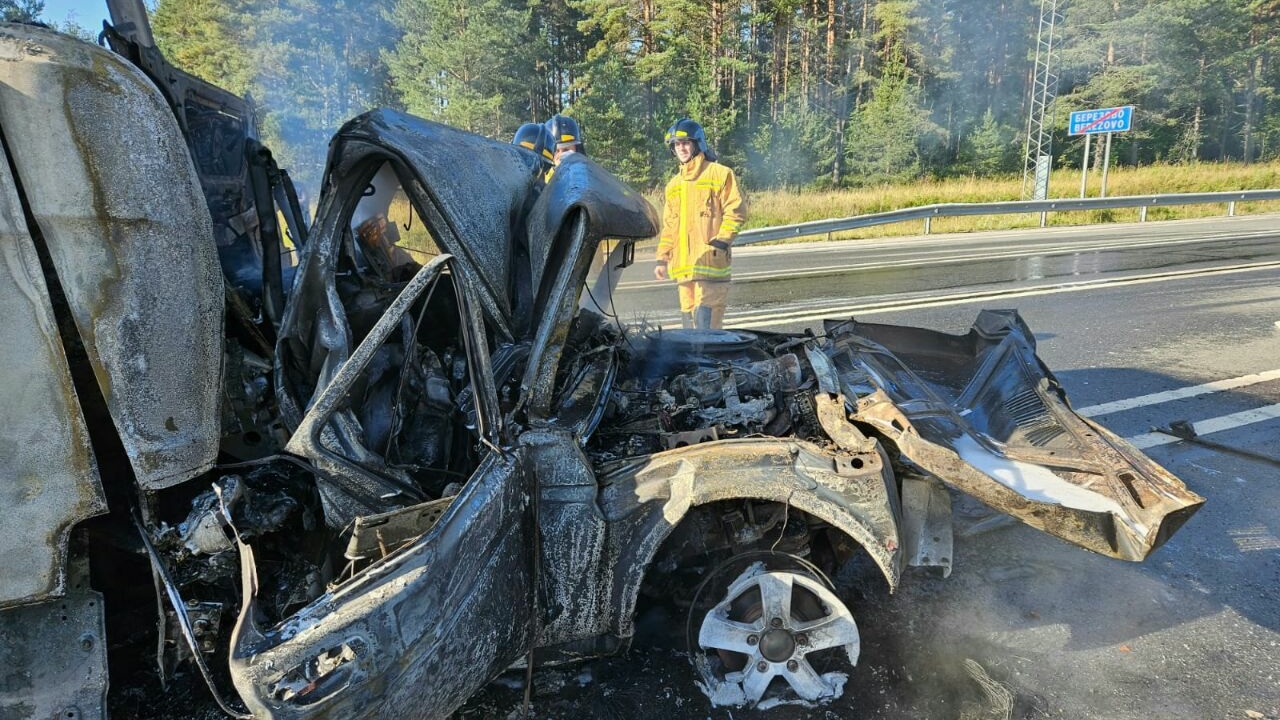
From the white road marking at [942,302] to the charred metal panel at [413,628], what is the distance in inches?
205

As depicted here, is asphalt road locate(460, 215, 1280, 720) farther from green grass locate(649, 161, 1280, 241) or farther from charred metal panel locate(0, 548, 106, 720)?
green grass locate(649, 161, 1280, 241)

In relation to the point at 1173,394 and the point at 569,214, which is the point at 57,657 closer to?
the point at 569,214

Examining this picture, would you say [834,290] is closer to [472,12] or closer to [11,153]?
[11,153]

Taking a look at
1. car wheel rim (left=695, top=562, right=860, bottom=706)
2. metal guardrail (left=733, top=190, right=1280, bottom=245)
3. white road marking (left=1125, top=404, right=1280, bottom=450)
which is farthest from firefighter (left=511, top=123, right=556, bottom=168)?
metal guardrail (left=733, top=190, right=1280, bottom=245)

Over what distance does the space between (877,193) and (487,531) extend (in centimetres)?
2328

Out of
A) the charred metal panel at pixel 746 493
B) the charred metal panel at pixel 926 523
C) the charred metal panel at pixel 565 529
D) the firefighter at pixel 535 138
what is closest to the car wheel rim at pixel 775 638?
the charred metal panel at pixel 746 493

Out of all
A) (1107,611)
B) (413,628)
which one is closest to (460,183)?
(413,628)

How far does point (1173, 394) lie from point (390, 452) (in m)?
5.44

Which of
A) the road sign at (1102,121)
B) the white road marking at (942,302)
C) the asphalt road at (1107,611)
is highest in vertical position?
the road sign at (1102,121)

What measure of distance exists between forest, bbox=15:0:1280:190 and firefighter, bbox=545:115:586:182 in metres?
12.5

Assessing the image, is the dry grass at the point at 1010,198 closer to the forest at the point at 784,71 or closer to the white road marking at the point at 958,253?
the white road marking at the point at 958,253

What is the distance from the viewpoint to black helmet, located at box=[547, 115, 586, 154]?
7.13 metres

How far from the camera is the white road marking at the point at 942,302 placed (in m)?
7.57

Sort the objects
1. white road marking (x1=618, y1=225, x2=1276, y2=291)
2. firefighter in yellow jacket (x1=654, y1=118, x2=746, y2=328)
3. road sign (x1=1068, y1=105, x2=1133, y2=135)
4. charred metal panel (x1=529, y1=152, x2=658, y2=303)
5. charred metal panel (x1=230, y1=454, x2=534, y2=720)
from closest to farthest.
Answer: charred metal panel (x1=230, y1=454, x2=534, y2=720) → charred metal panel (x1=529, y1=152, x2=658, y2=303) → firefighter in yellow jacket (x1=654, y1=118, x2=746, y2=328) → white road marking (x1=618, y1=225, x2=1276, y2=291) → road sign (x1=1068, y1=105, x2=1133, y2=135)
